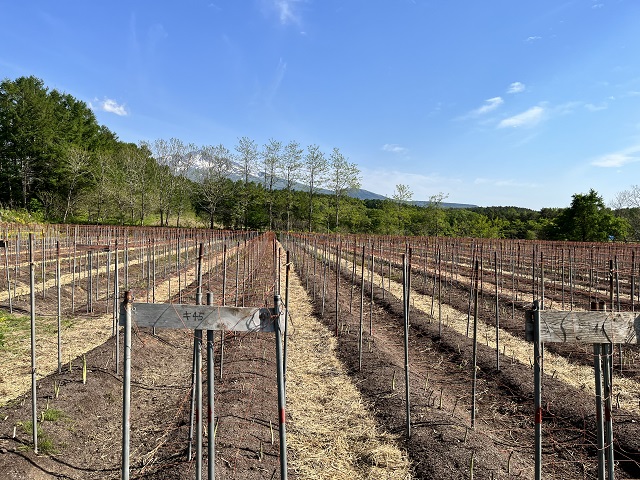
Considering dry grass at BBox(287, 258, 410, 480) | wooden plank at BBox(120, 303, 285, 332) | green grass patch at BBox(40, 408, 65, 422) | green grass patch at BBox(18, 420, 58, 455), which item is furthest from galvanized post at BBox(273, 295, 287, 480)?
green grass patch at BBox(40, 408, 65, 422)

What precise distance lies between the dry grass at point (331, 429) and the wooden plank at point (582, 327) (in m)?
2.21

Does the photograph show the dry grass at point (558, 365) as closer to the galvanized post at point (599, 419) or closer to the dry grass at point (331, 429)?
the dry grass at point (331, 429)

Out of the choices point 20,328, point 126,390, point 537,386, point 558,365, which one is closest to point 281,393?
point 126,390

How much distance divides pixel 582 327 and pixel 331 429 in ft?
10.4

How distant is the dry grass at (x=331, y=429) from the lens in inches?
159

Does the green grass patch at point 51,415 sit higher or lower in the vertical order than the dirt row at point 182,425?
higher

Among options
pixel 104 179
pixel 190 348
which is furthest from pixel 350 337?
pixel 104 179

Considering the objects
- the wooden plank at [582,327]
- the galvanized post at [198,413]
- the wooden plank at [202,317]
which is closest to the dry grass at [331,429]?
the galvanized post at [198,413]

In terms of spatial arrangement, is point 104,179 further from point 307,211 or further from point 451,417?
point 451,417

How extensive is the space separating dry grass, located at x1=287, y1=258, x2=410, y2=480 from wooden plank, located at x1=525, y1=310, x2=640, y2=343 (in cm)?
221

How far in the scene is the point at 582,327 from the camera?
105 inches

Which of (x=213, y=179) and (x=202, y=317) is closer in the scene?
(x=202, y=317)

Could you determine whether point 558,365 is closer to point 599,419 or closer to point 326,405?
point 326,405

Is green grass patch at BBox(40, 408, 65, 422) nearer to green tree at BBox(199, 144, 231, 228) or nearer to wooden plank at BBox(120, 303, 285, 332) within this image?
wooden plank at BBox(120, 303, 285, 332)
